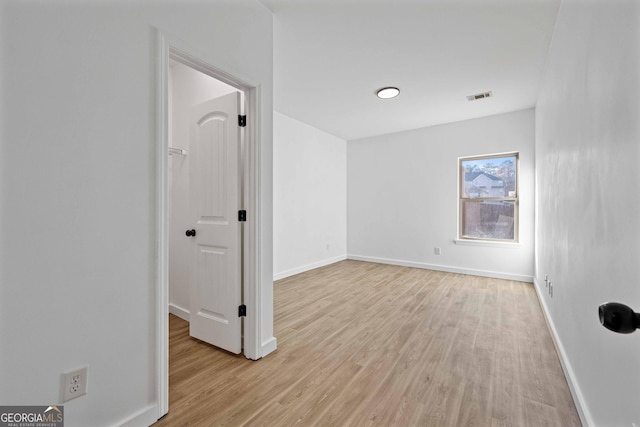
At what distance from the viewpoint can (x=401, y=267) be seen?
207 inches

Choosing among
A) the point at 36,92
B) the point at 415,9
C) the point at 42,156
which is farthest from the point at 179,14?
the point at 415,9

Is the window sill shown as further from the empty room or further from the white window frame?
the empty room

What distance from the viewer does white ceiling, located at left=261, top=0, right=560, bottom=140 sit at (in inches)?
84.0

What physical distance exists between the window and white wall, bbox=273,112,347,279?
2327 mm


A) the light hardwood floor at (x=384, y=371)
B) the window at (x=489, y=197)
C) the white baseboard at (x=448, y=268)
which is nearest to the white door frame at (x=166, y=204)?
the light hardwood floor at (x=384, y=371)

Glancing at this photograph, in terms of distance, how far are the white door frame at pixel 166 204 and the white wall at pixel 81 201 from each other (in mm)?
39

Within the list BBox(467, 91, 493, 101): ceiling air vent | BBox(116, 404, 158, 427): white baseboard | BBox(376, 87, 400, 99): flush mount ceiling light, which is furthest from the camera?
BBox(467, 91, 493, 101): ceiling air vent

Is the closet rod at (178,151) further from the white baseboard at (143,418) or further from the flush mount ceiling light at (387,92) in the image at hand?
the flush mount ceiling light at (387,92)

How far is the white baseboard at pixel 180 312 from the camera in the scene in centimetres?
282

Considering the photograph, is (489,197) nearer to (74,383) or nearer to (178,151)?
(178,151)

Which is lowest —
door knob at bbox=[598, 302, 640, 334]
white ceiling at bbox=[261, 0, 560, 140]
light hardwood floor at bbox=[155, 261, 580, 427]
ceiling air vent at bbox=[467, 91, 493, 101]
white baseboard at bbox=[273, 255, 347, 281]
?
light hardwood floor at bbox=[155, 261, 580, 427]

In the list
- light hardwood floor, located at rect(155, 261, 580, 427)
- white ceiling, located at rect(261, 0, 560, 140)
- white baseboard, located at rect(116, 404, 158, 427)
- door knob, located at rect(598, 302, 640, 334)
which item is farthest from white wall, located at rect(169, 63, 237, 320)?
door knob, located at rect(598, 302, 640, 334)

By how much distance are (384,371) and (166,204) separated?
177 centimetres

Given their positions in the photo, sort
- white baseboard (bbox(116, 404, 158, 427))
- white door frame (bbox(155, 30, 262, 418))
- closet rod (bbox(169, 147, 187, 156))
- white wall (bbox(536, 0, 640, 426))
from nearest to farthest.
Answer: white wall (bbox(536, 0, 640, 426)), white baseboard (bbox(116, 404, 158, 427)), white door frame (bbox(155, 30, 262, 418)), closet rod (bbox(169, 147, 187, 156))
